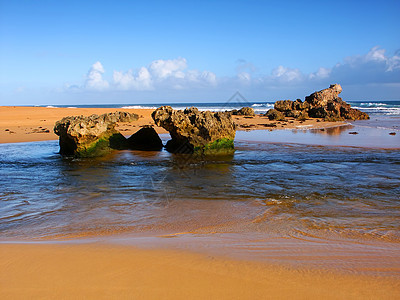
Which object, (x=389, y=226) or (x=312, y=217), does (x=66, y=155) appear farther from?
(x=389, y=226)

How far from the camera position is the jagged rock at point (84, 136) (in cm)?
938

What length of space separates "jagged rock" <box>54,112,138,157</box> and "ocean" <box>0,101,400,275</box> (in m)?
0.74

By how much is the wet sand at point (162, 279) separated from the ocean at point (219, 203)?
0.33m

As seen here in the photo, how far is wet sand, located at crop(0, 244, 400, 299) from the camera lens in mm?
2154

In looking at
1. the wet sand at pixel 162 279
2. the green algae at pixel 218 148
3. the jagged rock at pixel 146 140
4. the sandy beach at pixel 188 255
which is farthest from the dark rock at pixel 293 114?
the wet sand at pixel 162 279

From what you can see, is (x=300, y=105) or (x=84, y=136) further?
(x=300, y=105)

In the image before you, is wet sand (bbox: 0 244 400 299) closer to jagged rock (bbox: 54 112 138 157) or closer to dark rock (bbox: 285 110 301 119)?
jagged rock (bbox: 54 112 138 157)

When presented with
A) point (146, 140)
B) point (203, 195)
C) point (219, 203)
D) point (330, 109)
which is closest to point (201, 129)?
point (146, 140)

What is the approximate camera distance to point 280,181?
6.38 meters

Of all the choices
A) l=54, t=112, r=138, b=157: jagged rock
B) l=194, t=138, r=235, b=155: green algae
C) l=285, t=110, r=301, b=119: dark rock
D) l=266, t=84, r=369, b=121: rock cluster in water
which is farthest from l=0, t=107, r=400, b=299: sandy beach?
l=285, t=110, r=301, b=119: dark rock

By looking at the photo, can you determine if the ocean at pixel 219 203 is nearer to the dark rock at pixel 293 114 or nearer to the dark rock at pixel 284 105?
the dark rock at pixel 293 114

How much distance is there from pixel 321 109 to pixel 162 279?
28895 millimetres

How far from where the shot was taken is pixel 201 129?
9797mm

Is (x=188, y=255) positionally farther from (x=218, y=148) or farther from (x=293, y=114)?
(x=293, y=114)
